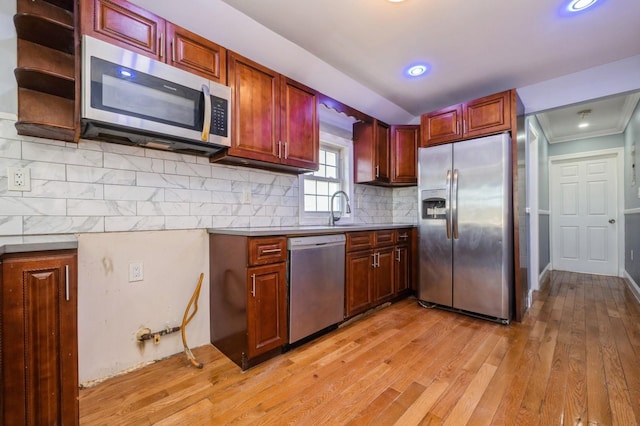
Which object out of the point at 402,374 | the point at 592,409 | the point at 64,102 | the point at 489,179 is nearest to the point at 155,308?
the point at 64,102

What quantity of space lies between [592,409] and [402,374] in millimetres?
948

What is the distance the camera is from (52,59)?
1.55 metres

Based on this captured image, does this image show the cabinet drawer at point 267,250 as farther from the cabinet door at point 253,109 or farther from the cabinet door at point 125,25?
the cabinet door at point 125,25

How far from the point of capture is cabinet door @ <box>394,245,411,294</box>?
3.20 meters

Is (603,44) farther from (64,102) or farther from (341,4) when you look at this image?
(64,102)

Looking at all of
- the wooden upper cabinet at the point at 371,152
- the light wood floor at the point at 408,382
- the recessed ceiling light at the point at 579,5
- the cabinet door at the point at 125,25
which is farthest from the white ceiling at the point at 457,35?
the light wood floor at the point at 408,382

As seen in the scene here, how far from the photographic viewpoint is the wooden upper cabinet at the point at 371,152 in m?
3.41

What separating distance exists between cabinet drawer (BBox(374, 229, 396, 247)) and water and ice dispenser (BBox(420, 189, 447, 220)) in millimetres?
402

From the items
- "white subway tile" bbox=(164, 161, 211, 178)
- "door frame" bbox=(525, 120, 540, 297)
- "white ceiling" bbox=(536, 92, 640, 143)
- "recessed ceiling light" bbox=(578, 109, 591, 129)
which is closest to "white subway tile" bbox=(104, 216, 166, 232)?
"white subway tile" bbox=(164, 161, 211, 178)

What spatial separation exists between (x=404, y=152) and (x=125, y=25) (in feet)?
9.78

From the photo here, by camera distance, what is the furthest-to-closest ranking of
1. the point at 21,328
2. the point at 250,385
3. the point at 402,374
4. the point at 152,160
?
the point at 152,160 < the point at 402,374 < the point at 250,385 < the point at 21,328

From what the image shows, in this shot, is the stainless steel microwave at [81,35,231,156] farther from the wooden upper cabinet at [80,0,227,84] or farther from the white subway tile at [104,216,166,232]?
the white subway tile at [104,216,166,232]

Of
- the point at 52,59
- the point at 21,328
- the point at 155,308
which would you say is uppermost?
the point at 52,59

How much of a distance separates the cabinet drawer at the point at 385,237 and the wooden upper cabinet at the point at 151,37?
1.97 metres
